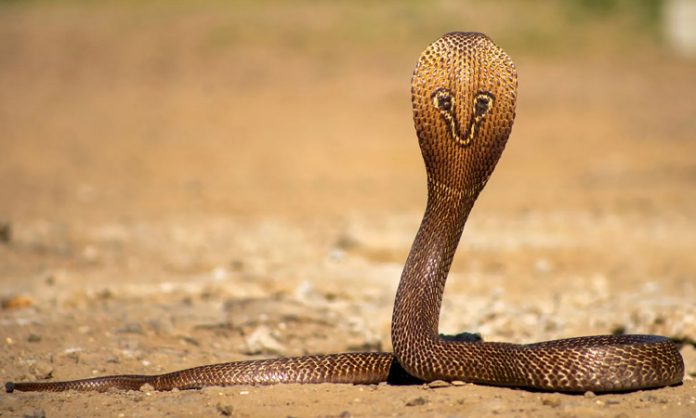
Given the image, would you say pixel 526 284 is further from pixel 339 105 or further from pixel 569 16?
pixel 569 16

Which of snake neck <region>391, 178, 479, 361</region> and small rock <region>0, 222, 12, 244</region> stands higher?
small rock <region>0, 222, 12, 244</region>

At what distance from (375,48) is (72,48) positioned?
6433 mm

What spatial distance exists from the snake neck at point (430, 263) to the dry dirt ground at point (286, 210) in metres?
0.32

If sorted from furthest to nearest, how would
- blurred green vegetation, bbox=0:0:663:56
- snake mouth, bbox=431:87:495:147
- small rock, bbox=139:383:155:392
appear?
→ 1. blurred green vegetation, bbox=0:0:663:56
2. small rock, bbox=139:383:155:392
3. snake mouth, bbox=431:87:495:147

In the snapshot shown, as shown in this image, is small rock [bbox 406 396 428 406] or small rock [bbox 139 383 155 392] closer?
small rock [bbox 406 396 428 406]

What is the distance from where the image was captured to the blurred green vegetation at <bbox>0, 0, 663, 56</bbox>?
2467 centimetres

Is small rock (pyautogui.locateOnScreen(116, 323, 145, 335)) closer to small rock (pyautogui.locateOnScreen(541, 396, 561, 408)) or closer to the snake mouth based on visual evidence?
the snake mouth

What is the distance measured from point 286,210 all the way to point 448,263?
9.13 meters

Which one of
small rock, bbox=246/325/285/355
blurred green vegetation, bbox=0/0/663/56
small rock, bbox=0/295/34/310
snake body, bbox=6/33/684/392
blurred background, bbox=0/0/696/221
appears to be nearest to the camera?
snake body, bbox=6/33/684/392

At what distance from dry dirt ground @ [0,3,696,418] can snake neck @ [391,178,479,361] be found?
32 centimetres

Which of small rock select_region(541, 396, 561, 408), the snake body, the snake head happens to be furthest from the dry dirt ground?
the snake head

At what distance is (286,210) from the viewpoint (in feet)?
47.8

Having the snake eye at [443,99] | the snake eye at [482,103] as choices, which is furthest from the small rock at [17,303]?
the snake eye at [482,103]

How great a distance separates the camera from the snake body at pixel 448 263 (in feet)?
16.8
